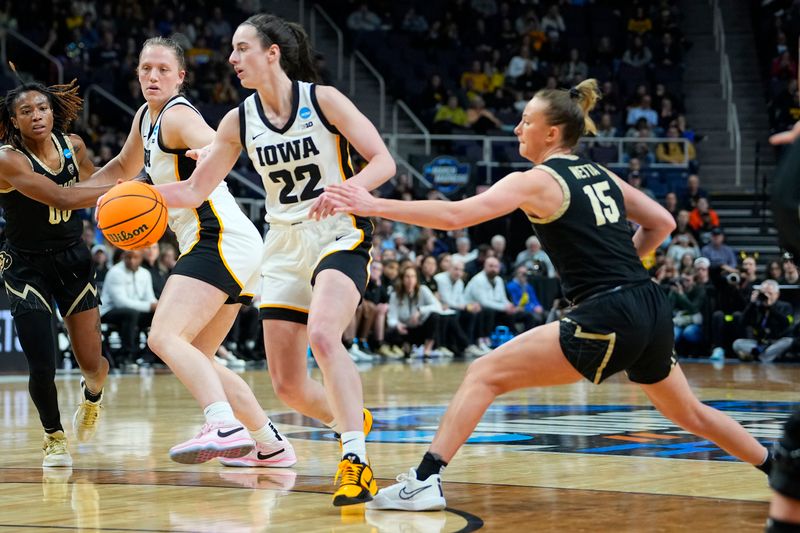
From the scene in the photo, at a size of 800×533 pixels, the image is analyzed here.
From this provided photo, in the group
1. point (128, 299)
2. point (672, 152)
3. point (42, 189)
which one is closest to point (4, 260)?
point (42, 189)

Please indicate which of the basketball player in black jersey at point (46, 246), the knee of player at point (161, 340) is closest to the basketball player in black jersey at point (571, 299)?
the knee of player at point (161, 340)

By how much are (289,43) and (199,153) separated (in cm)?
66

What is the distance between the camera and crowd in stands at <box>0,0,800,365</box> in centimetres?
1599

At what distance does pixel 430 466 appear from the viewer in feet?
15.5

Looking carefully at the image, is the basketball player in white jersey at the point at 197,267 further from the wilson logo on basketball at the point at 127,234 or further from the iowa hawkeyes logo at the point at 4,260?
the iowa hawkeyes logo at the point at 4,260

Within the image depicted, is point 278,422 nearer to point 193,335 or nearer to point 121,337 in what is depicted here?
point 193,335

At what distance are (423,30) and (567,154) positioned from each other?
19952mm

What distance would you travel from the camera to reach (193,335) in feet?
19.0

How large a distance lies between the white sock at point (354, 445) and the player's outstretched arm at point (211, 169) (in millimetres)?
1346

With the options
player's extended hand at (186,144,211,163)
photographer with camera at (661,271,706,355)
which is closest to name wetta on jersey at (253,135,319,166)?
player's extended hand at (186,144,211,163)

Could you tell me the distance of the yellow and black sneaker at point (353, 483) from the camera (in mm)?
4820

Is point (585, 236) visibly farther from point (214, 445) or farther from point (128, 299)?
point (128, 299)

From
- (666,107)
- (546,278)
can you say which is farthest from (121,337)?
(666,107)

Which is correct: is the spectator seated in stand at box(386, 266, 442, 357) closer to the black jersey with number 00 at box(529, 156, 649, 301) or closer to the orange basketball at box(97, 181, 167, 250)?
the orange basketball at box(97, 181, 167, 250)
